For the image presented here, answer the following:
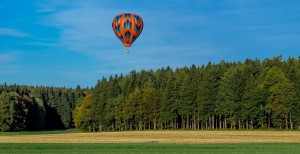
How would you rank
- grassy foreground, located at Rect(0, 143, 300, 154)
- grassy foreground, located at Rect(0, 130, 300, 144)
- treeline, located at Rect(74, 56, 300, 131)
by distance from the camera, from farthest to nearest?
1. treeline, located at Rect(74, 56, 300, 131)
2. grassy foreground, located at Rect(0, 130, 300, 144)
3. grassy foreground, located at Rect(0, 143, 300, 154)

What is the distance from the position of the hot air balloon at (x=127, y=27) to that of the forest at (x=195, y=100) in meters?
41.5

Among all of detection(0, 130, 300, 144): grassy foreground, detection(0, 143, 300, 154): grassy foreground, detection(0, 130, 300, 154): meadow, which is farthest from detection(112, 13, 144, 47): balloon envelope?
detection(0, 143, 300, 154): grassy foreground

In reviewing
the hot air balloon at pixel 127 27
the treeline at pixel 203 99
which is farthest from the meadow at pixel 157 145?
the treeline at pixel 203 99

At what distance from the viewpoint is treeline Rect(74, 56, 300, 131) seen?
114125mm

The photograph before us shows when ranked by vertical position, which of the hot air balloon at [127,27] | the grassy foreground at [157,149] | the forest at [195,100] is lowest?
the grassy foreground at [157,149]

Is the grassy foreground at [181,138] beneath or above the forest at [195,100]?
beneath

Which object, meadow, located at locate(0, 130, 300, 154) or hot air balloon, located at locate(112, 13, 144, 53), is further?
hot air balloon, located at locate(112, 13, 144, 53)

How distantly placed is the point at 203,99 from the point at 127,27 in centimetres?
4963

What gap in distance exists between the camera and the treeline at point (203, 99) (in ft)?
374

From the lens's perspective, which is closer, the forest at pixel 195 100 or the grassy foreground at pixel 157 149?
the grassy foreground at pixel 157 149

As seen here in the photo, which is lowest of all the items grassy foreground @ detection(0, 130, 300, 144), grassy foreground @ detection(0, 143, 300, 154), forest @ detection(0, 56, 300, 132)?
grassy foreground @ detection(0, 143, 300, 154)

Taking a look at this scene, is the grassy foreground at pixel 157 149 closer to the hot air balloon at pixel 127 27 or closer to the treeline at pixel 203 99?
the hot air balloon at pixel 127 27

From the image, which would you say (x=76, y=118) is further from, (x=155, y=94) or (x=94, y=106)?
(x=155, y=94)

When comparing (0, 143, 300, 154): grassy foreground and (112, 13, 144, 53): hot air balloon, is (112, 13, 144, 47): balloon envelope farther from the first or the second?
(0, 143, 300, 154): grassy foreground
